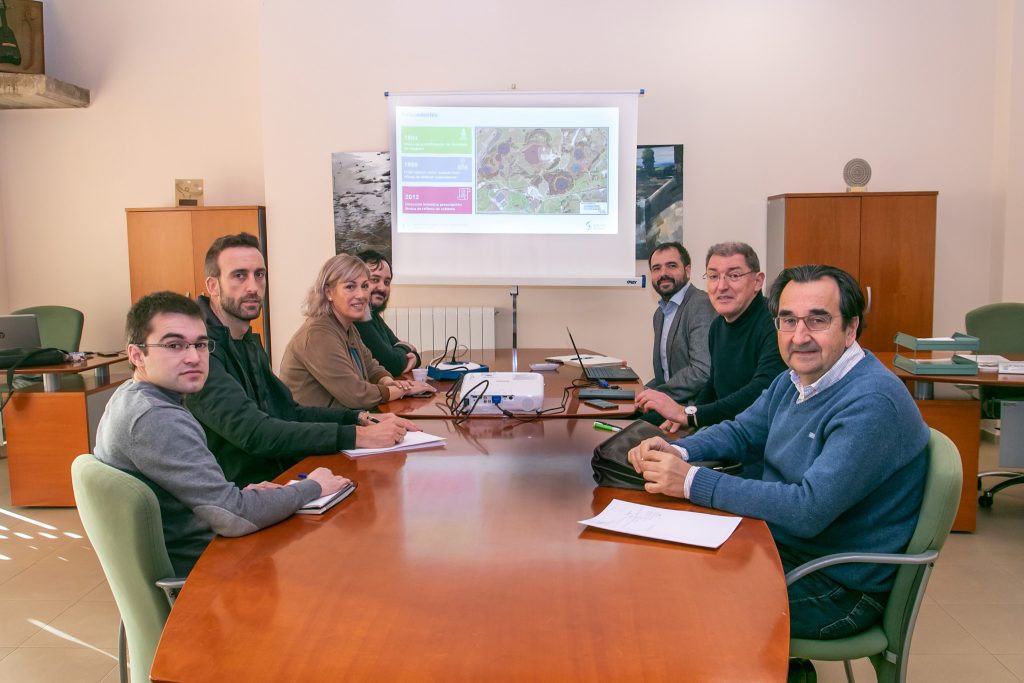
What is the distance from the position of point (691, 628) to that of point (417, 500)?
2.61 feet

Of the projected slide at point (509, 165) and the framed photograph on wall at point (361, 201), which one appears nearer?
the projected slide at point (509, 165)

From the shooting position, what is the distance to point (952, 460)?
5.79 ft

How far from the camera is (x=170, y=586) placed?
5.30 feet

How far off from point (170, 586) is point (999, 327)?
16.4ft

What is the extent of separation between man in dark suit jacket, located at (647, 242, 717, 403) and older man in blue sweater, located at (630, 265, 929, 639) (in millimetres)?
1714

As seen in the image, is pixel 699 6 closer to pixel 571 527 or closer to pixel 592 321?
pixel 592 321

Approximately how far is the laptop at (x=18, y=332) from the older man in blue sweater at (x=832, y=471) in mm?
3880

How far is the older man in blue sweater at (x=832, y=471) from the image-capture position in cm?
176

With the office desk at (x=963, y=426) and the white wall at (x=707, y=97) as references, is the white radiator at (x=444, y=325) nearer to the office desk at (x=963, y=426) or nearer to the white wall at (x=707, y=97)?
the white wall at (x=707, y=97)

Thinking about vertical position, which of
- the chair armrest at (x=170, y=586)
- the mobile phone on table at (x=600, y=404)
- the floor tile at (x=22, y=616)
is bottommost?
the floor tile at (x=22, y=616)

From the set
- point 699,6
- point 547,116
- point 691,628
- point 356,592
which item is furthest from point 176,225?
point 691,628

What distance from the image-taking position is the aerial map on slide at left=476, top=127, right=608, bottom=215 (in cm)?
546

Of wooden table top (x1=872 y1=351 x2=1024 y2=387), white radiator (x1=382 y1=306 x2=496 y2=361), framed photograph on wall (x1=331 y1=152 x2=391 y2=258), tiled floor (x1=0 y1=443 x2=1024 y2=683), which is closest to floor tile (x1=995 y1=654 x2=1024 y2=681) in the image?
tiled floor (x1=0 y1=443 x2=1024 y2=683)

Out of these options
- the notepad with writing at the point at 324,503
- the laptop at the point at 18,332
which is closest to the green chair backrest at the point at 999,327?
the notepad with writing at the point at 324,503
